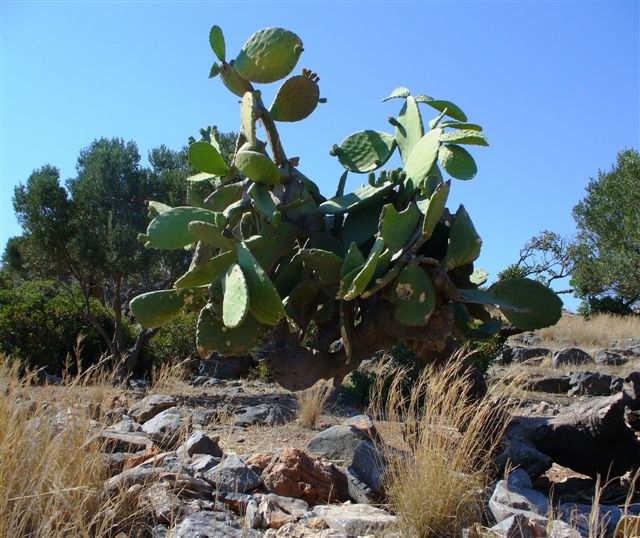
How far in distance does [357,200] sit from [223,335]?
3.47 feet

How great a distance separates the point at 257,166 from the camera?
3.78 m

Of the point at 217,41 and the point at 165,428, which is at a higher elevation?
the point at 217,41

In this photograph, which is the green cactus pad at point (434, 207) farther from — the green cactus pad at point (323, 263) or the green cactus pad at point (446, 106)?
the green cactus pad at point (446, 106)

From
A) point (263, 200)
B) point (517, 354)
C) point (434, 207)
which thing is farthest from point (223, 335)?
point (517, 354)

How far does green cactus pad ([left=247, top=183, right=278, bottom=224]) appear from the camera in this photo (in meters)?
3.70

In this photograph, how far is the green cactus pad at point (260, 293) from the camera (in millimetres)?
3414

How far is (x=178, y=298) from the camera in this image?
13.4 ft

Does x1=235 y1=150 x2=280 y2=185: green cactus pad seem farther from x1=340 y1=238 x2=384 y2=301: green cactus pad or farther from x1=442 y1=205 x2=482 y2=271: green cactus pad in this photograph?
x1=442 y1=205 x2=482 y2=271: green cactus pad

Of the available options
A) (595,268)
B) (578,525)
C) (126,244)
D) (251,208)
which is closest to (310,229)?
(251,208)

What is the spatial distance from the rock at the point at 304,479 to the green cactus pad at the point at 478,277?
4.52 ft

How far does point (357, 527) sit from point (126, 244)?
10.2 meters

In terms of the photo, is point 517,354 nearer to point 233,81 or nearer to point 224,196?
point 224,196

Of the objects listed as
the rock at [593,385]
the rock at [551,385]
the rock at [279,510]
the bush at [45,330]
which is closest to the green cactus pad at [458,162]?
the rock at [279,510]

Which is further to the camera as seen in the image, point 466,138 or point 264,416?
point 264,416
